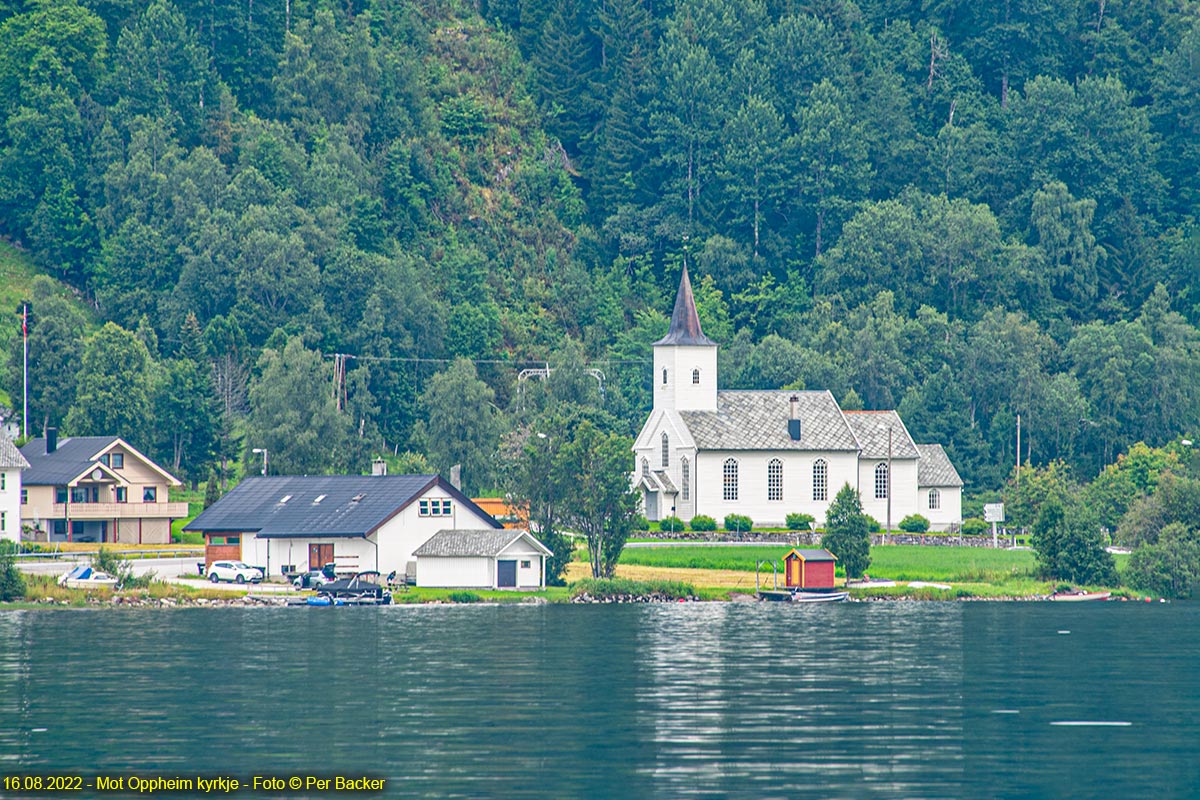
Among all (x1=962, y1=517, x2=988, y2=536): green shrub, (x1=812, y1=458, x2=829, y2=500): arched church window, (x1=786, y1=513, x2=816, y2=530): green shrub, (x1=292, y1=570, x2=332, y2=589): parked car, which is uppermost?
(x1=812, y1=458, x2=829, y2=500): arched church window

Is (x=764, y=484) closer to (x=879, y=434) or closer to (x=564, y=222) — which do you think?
(x=879, y=434)

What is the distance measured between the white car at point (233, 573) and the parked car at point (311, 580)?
191cm

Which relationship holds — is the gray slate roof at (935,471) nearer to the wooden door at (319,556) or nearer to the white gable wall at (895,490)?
the white gable wall at (895,490)

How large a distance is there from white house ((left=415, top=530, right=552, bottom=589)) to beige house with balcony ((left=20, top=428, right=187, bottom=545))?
28414 mm

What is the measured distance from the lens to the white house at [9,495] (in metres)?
114

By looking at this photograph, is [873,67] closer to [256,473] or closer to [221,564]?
[256,473]

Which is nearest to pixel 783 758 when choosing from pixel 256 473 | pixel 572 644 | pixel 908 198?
pixel 572 644

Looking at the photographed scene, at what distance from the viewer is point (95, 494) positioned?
11944 centimetres

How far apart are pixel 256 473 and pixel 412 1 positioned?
82686 mm

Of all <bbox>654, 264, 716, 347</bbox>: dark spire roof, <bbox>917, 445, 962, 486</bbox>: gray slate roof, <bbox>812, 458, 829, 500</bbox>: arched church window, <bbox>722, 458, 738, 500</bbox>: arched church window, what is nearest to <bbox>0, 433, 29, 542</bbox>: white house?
<bbox>654, 264, 716, 347</bbox>: dark spire roof

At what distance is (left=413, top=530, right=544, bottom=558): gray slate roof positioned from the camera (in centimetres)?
9512

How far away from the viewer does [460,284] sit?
172 meters

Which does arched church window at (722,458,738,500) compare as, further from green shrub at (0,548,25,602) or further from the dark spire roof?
green shrub at (0,548,25,602)

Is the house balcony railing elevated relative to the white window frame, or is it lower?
lower
